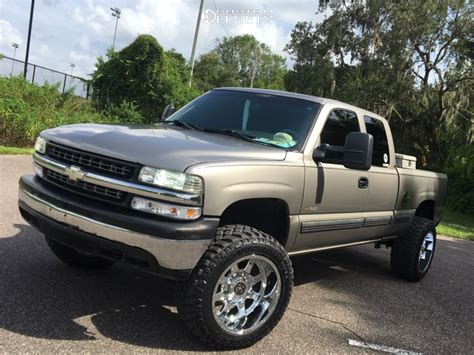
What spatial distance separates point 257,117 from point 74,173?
179cm

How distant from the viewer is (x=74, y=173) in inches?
142

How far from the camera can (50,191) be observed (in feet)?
12.5

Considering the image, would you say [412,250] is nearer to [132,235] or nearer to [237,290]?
[237,290]

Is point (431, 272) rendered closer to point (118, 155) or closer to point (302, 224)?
point (302, 224)

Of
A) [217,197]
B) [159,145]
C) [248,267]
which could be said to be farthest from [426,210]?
[159,145]

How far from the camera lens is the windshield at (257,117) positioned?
14.6 ft

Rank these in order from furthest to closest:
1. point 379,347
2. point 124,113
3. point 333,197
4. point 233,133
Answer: point 124,113 → point 333,197 → point 233,133 → point 379,347

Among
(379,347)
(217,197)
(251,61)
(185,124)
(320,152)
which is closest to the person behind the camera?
(217,197)

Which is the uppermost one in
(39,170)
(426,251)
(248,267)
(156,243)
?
(39,170)

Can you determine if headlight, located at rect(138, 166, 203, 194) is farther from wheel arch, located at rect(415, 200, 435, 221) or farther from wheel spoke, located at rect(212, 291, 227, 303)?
wheel arch, located at rect(415, 200, 435, 221)

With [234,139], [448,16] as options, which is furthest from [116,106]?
[448,16]

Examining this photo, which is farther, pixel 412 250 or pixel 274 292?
pixel 412 250

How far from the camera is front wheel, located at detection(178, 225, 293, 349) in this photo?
3.43 m

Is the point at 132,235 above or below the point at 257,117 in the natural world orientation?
below
